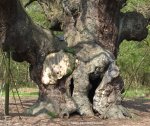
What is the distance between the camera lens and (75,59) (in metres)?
9.89

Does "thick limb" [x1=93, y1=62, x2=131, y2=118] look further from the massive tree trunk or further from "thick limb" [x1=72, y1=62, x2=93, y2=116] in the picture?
"thick limb" [x1=72, y1=62, x2=93, y2=116]

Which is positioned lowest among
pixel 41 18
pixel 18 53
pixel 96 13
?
pixel 18 53

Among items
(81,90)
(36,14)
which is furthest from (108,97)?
(36,14)

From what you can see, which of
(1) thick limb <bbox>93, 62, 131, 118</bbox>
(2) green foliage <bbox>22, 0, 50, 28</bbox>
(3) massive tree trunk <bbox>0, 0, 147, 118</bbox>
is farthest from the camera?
(2) green foliage <bbox>22, 0, 50, 28</bbox>

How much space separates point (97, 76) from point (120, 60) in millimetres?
17145

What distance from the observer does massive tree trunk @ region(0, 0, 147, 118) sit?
31.2ft

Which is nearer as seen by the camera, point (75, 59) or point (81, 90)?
point (81, 90)

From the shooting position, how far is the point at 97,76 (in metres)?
9.91

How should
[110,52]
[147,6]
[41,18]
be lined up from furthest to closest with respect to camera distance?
1. [41,18]
2. [147,6]
3. [110,52]

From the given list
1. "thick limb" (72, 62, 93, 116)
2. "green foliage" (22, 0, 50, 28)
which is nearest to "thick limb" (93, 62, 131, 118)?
"thick limb" (72, 62, 93, 116)

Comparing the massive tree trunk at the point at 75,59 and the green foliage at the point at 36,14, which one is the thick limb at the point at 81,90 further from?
the green foliage at the point at 36,14

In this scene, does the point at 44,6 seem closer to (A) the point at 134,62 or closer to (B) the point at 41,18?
(B) the point at 41,18

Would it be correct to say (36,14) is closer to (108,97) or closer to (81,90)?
(81,90)

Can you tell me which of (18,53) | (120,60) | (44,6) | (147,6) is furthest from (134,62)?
(18,53)
